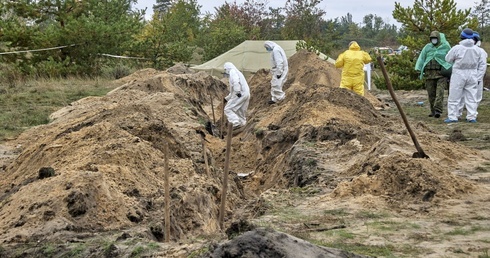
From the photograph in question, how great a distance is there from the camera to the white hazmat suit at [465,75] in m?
15.1

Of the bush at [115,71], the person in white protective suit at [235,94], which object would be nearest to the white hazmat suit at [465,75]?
the person in white protective suit at [235,94]

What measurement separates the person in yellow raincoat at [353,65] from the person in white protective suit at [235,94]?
2.31m

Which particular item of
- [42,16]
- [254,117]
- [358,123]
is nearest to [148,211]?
[358,123]

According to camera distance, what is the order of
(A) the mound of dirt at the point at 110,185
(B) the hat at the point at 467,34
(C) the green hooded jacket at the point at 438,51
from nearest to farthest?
1. (A) the mound of dirt at the point at 110,185
2. (B) the hat at the point at 467,34
3. (C) the green hooded jacket at the point at 438,51

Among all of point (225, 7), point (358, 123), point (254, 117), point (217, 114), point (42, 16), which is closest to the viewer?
point (358, 123)

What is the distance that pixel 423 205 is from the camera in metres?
7.54

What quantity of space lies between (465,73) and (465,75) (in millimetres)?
40

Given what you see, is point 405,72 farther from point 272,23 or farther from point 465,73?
point 272,23

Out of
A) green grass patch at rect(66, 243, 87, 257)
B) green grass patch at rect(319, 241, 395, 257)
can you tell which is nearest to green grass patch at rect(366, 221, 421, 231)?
green grass patch at rect(319, 241, 395, 257)

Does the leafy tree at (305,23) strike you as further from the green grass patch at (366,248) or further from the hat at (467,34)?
the green grass patch at (366,248)

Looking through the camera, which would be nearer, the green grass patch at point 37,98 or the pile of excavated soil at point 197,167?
the pile of excavated soil at point 197,167

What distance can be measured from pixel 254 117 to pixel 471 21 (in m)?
10.6

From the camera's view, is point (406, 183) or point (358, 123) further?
point (358, 123)

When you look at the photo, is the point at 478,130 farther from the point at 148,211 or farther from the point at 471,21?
the point at 471,21
